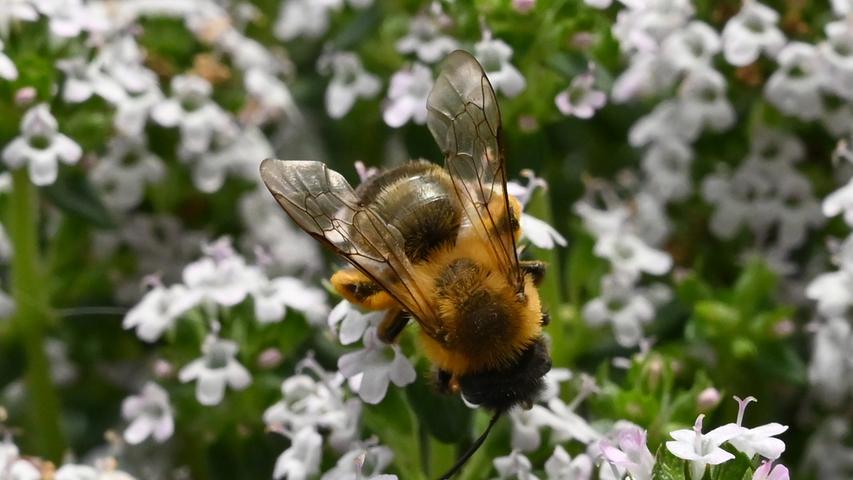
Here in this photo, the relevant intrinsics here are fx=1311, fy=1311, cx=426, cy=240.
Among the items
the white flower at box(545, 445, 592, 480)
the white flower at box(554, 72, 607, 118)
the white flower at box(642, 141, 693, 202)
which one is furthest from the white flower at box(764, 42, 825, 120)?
the white flower at box(545, 445, 592, 480)

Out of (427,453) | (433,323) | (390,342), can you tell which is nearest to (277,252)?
(427,453)

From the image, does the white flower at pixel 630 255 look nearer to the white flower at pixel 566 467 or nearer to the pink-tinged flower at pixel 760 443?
the white flower at pixel 566 467

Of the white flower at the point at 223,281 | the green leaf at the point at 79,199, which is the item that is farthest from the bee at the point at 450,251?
the green leaf at the point at 79,199

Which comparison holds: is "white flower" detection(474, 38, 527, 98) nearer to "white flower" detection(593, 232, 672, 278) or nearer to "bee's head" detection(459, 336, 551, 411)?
"white flower" detection(593, 232, 672, 278)

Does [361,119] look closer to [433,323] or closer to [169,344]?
[169,344]

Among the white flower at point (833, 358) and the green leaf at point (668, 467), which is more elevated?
the white flower at point (833, 358)
